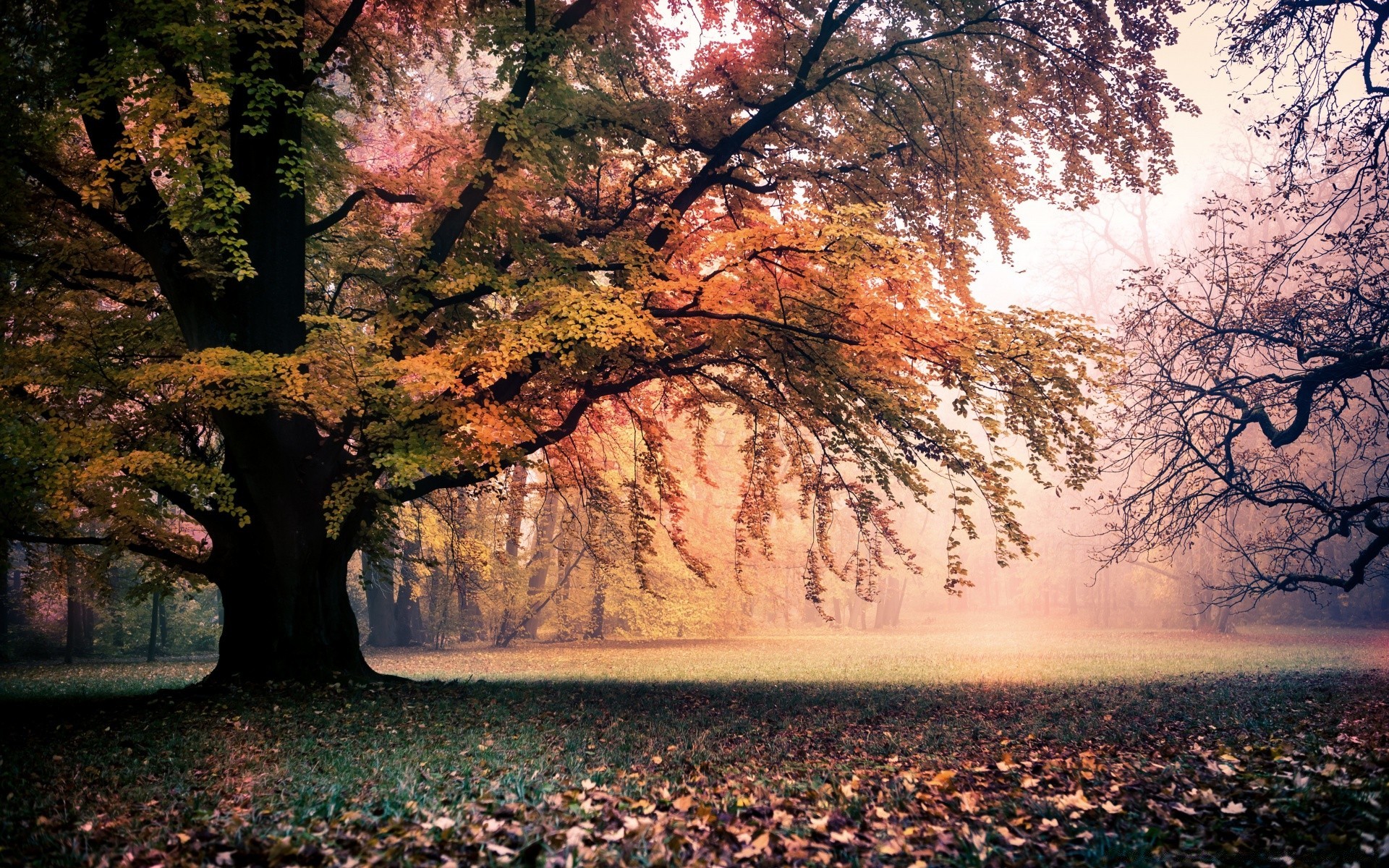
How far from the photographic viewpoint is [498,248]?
11.6 meters

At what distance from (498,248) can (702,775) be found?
25.6ft

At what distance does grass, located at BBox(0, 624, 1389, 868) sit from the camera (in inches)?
167

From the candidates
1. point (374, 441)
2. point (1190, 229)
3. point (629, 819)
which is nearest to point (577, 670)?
point (374, 441)

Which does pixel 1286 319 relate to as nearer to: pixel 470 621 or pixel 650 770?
pixel 650 770

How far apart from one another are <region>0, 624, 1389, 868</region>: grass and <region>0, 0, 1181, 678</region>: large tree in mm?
2222

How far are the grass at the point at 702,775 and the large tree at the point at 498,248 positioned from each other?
2222 mm

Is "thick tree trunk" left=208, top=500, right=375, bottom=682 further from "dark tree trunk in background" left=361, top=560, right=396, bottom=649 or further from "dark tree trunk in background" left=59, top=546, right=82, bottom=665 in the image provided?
"dark tree trunk in background" left=361, top=560, right=396, bottom=649

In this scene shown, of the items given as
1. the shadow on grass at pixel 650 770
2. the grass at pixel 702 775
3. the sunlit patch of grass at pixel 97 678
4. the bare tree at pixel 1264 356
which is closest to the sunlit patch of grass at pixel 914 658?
the grass at pixel 702 775

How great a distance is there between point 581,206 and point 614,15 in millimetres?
2516

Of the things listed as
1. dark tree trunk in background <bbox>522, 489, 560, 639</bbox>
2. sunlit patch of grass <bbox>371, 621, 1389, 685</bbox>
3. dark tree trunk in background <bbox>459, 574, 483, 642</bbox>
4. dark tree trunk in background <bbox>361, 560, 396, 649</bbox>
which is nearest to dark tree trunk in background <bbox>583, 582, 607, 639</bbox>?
sunlit patch of grass <bbox>371, 621, 1389, 685</bbox>

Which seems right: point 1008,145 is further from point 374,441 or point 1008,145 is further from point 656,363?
point 374,441

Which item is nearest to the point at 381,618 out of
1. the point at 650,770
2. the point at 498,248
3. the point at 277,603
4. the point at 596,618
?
the point at 596,618

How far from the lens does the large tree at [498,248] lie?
8.85 m

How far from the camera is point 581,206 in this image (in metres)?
11.9
